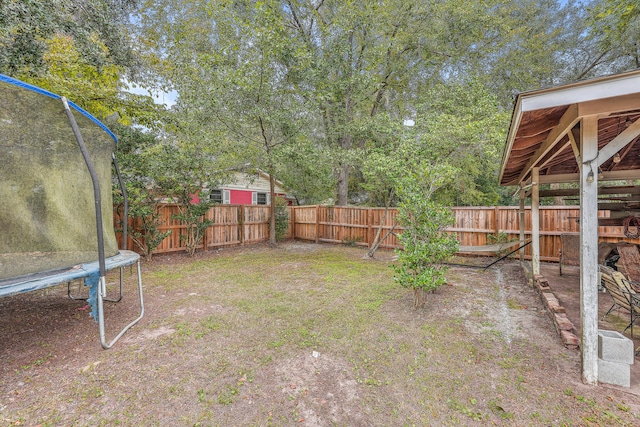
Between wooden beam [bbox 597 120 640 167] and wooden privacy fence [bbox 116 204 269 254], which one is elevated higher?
wooden beam [bbox 597 120 640 167]

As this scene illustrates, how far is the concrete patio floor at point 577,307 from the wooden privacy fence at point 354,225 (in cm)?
121

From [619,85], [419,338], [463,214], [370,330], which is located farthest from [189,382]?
[463,214]

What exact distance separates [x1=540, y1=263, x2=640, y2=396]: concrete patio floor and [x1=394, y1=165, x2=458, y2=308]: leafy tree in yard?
1508mm

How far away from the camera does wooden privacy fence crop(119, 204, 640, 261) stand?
21.8 feet

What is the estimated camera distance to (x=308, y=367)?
250 cm

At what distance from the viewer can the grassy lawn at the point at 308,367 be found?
193 cm

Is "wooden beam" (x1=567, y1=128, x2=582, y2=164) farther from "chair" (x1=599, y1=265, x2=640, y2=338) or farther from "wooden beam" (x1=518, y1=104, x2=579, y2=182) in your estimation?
"chair" (x1=599, y1=265, x2=640, y2=338)

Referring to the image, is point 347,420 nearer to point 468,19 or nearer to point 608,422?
point 608,422

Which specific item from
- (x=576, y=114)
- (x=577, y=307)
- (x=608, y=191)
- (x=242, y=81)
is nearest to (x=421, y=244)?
(x=576, y=114)

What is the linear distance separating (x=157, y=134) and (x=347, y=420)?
875 cm

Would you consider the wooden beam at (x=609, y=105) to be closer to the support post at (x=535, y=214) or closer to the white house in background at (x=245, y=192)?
the support post at (x=535, y=214)

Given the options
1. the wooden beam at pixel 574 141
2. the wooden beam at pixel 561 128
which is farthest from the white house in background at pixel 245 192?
the wooden beam at pixel 574 141

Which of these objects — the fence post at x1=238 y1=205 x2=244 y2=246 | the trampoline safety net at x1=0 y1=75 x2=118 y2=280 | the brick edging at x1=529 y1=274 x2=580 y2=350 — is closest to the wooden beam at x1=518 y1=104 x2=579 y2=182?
the brick edging at x1=529 y1=274 x2=580 y2=350

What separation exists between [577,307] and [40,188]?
21.8 ft
